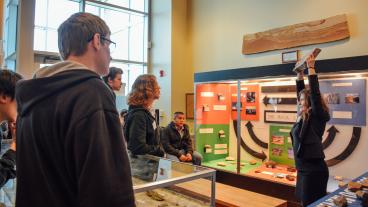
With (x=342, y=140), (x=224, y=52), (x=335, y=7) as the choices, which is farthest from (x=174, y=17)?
(x=342, y=140)

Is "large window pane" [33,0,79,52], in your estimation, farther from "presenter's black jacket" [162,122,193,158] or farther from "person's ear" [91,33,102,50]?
"person's ear" [91,33,102,50]

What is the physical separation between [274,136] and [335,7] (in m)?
2.25

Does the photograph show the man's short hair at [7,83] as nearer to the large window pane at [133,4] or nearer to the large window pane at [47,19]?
the large window pane at [47,19]

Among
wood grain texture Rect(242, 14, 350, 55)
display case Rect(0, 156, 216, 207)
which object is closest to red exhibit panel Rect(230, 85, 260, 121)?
wood grain texture Rect(242, 14, 350, 55)

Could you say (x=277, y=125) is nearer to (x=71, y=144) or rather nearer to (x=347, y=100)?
(x=347, y=100)

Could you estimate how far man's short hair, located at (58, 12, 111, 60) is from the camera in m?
0.90

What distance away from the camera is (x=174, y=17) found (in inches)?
257

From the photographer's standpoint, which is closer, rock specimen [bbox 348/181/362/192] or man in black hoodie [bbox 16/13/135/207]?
man in black hoodie [bbox 16/13/135/207]

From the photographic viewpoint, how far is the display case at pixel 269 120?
383 centimetres

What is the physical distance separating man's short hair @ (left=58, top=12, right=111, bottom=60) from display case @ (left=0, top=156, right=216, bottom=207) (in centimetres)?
96

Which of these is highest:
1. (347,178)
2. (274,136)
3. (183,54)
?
(183,54)

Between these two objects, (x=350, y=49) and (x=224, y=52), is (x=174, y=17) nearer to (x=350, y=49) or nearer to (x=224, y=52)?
(x=224, y=52)

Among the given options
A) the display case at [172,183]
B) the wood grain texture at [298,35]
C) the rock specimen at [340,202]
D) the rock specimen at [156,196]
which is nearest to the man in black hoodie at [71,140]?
the display case at [172,183]

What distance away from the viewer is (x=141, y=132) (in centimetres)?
220
